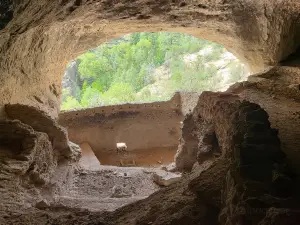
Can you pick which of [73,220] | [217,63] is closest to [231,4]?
[73,220]

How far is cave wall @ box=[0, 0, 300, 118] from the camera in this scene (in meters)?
4.75

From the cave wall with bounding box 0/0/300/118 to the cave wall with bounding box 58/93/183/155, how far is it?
2018 mm

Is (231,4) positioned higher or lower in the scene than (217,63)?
higher

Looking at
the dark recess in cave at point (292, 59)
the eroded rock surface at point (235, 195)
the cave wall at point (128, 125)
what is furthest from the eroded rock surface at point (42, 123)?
the dark recess in cave at point (292, 59)

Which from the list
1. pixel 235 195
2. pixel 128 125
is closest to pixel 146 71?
pixel 128 125

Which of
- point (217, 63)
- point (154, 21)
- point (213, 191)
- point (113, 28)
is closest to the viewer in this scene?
point (213, 191)

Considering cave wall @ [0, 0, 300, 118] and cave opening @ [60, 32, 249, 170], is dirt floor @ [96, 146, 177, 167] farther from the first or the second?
cave opening @ [60, 32, 249, 170]

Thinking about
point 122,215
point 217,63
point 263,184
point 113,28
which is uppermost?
point 113,28

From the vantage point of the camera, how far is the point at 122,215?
2869 millimetres

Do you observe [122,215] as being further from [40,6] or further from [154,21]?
[154,21]

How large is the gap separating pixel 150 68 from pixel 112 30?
1654 cm

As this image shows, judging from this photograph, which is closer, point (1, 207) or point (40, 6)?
point (1, 207)

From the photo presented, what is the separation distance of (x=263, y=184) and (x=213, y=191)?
529mm

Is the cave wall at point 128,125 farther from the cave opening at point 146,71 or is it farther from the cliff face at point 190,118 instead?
the cave opening at point 146,71
